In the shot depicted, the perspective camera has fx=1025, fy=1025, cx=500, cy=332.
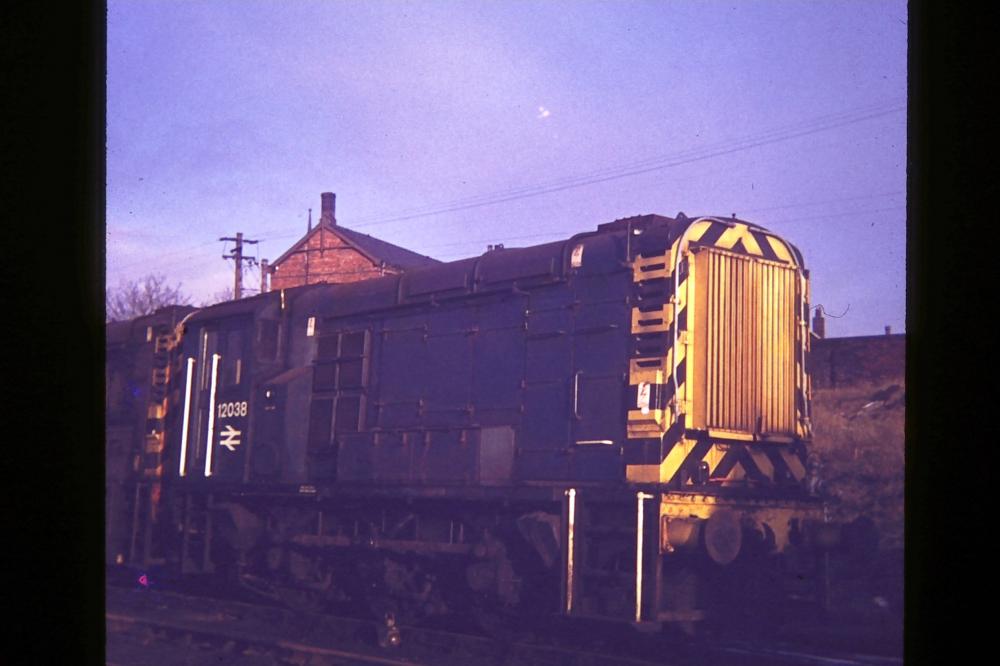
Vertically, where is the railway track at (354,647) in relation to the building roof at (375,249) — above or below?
below

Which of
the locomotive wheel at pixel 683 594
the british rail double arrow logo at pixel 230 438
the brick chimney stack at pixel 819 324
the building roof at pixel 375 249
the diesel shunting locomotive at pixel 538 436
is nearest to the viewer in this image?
the locomotive wheel at pixel 683 594

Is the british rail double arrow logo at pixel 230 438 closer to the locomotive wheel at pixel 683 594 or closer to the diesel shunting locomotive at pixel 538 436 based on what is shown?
the diesel shunting locomotive at pixel 538 436

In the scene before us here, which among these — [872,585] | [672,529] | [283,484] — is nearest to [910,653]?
[672,529]

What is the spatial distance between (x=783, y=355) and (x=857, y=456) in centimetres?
1336

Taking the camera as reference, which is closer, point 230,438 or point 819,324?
point 230,438

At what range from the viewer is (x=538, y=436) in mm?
10016

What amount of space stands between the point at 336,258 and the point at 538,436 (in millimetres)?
35128

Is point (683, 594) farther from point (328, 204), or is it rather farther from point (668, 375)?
point (328, 204)

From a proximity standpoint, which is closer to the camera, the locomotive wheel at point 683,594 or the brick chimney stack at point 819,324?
the locomotive wheel at point 683,594

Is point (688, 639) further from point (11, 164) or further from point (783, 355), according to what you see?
point (11, 164)

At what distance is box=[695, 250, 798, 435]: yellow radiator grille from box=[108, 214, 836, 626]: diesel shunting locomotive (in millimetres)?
21

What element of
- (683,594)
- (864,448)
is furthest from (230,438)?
(864,448)

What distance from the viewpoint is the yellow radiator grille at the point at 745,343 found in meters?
9.46

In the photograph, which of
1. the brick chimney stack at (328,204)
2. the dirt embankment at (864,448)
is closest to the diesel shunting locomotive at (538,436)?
the dirt embankment at (864,448)
